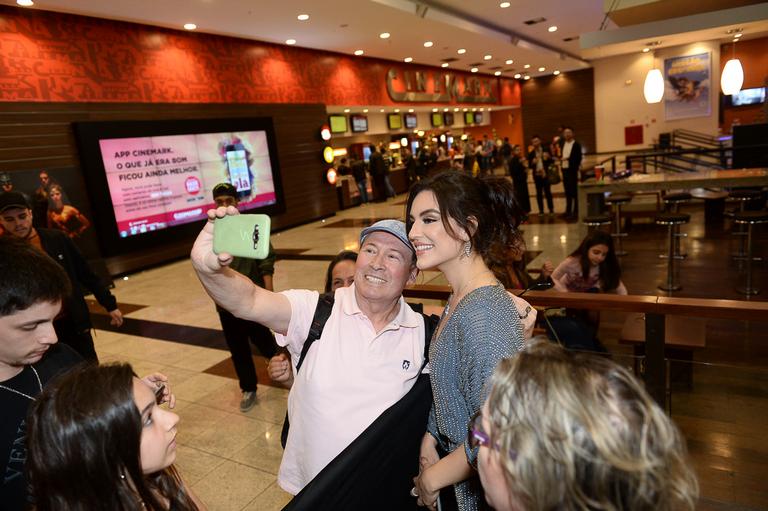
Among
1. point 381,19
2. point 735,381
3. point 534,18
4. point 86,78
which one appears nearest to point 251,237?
point 735,381

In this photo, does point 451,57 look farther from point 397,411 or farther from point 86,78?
point 397,411

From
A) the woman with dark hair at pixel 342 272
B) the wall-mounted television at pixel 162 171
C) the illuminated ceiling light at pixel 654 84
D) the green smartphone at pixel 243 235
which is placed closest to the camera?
the green smartphone at pixel 243 235

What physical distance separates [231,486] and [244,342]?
1.05m

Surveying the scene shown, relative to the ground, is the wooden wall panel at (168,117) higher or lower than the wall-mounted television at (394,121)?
lower

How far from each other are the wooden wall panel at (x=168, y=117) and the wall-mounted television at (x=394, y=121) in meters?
5.74

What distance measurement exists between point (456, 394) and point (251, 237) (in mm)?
661

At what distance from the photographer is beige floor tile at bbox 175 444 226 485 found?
270 centimetres

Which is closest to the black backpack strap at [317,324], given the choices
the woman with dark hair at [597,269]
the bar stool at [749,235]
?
the woman with dark hair at [597,269]

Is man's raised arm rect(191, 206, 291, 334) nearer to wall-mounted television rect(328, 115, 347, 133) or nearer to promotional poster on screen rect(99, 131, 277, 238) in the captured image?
promotional poster on screen rect(99, 131, 277, 238)

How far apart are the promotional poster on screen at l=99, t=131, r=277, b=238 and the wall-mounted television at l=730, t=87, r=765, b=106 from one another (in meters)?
18.5

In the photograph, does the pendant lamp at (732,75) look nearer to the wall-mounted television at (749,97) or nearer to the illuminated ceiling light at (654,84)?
the illuminated ceiling light at (654,84)

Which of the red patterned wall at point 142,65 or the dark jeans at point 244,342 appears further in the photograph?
the red patterned wall at point 142,65

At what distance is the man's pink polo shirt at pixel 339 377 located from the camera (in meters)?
1.39

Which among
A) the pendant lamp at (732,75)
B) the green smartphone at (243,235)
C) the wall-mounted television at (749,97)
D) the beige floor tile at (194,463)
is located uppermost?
the wall-mounted television at (749,97)
